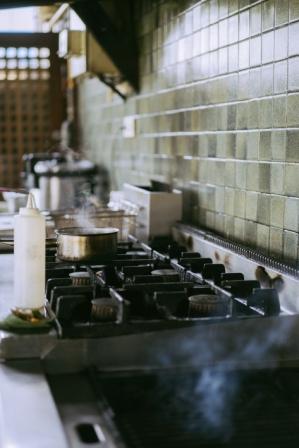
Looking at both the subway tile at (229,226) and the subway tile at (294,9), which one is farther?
the subway tile at (229,226)

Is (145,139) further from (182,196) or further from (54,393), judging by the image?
(54,393)

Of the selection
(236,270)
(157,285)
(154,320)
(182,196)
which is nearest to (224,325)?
(154,320)

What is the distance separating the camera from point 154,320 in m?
1.69

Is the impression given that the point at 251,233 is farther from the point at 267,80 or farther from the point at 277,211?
the point at 267,80

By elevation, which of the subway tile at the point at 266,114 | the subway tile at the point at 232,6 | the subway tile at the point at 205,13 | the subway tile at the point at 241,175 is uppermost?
the subway tile at the point at 205,13

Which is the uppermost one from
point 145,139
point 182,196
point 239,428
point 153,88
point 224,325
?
point 153,88

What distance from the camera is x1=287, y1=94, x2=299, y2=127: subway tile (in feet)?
6.78

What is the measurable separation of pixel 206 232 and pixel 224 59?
0.66m

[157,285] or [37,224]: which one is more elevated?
[37,224]

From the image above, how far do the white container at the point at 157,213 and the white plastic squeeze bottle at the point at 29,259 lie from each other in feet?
4.54

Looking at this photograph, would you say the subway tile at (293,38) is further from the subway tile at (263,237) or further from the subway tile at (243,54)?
the subway tile at (263,237)

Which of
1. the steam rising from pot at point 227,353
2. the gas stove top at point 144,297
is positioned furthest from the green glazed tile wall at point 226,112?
the steam rising from pot at point 227,353

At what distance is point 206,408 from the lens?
1469 mm

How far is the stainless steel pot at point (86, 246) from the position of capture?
7.08 ft
